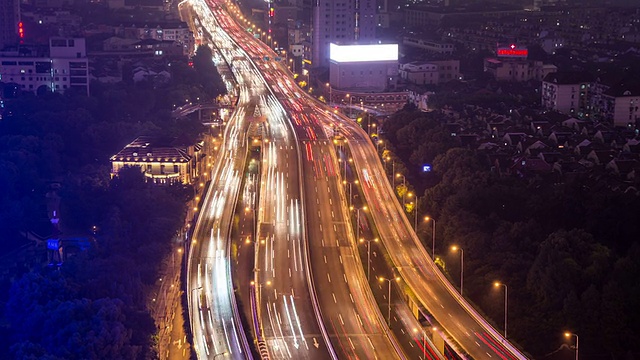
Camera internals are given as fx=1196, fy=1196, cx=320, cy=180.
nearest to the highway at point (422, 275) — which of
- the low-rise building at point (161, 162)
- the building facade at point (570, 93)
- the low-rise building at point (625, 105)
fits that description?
the low-rise building at point (161, 162)

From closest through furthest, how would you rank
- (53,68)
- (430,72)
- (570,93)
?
(570,93), (53,68), (430,72)

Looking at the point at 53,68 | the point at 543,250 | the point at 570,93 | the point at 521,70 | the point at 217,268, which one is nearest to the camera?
the point at 543,250

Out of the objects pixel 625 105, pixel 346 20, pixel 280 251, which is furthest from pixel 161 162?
pixel 346 20

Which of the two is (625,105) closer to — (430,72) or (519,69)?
(519,69)

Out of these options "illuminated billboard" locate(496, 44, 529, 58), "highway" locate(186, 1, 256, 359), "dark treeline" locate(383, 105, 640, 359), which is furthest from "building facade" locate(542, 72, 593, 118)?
"dark treeline" locate(383, 105, 640, 359)

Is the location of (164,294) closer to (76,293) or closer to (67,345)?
(76,293)

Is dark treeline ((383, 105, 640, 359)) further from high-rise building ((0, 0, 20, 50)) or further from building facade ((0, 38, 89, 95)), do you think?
high-rise building ((0, 0, 20, 50))
